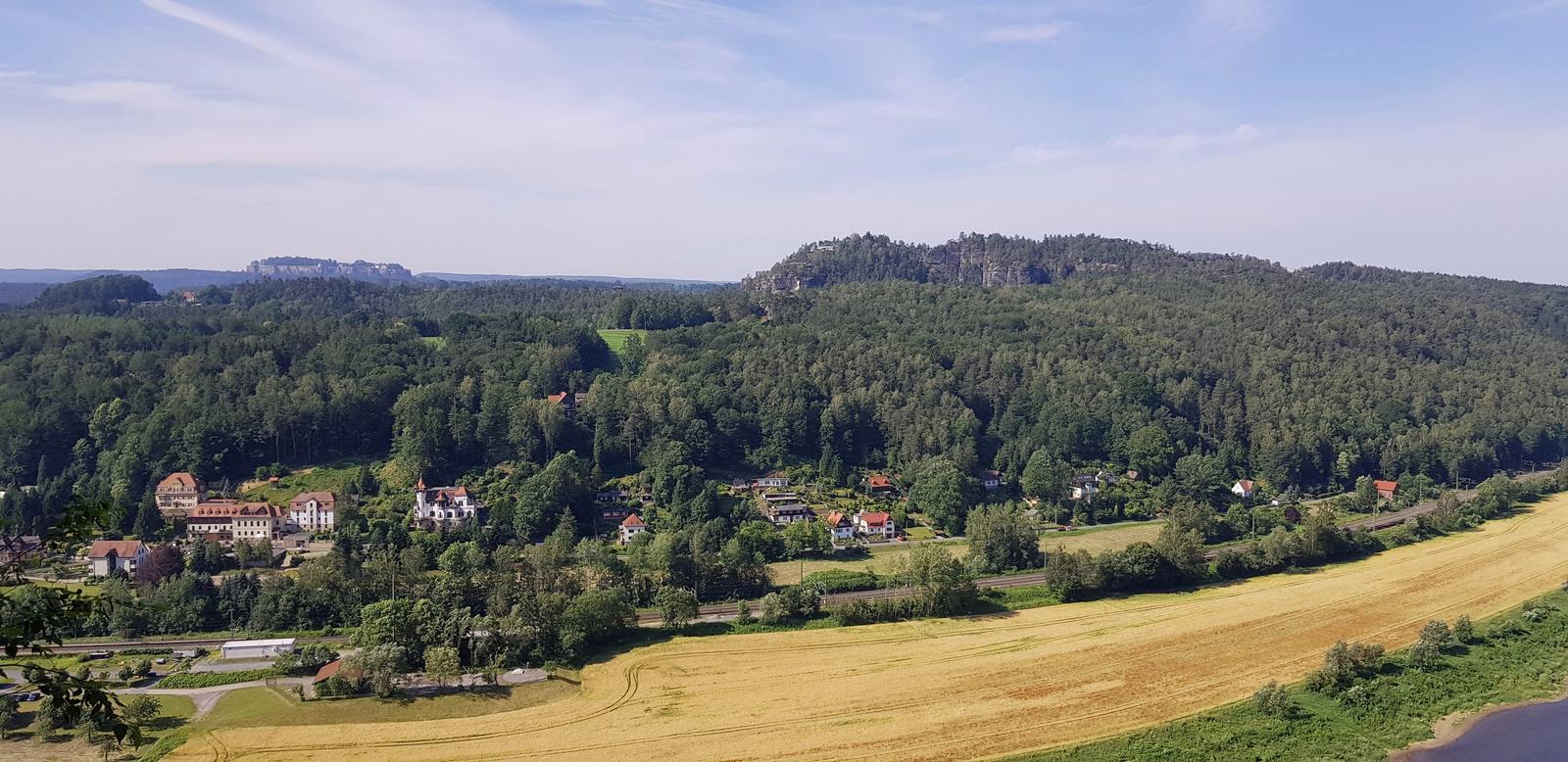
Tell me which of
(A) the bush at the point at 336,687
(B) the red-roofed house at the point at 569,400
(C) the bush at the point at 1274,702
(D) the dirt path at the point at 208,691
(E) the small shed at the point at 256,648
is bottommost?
(D) the dirt path at the point at 208,691

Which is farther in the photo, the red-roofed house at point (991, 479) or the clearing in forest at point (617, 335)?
the clearing in forest at point (617, 335)

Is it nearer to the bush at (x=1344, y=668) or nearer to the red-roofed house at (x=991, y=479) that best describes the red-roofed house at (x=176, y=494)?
the red-roofed house at (x=991, y=479)

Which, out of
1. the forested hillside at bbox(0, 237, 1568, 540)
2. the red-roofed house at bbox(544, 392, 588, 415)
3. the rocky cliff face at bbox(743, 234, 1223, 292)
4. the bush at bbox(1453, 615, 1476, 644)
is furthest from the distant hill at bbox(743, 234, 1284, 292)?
the bush at bbox(1453, 615, 1476, 644)

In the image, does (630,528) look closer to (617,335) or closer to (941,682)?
(941,682)

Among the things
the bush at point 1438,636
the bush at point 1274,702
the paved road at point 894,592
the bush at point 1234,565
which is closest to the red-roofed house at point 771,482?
the paved road at point 894,592

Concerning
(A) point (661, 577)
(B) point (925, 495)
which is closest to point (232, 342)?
(A) point (661, 577)

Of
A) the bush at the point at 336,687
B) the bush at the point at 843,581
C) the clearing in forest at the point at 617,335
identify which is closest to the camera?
the bush at the point at 336,687

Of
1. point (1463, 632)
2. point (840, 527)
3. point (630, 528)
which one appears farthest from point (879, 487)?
point (1463, 632)

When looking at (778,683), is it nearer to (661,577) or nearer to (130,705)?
(661,577)
